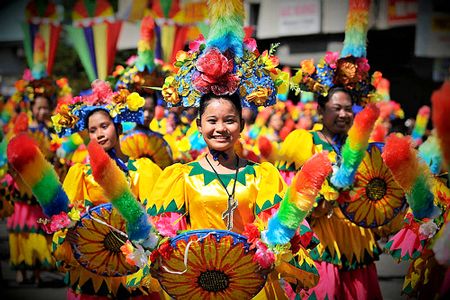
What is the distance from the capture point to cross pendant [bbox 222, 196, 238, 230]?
4281 mm

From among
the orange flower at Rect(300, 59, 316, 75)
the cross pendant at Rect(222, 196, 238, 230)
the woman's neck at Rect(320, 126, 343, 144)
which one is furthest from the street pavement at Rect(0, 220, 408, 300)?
the cross pendant at Rect(222, 196, 238, 230)

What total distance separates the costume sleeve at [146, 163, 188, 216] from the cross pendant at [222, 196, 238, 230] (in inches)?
10.0

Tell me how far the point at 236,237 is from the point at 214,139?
2.62ft

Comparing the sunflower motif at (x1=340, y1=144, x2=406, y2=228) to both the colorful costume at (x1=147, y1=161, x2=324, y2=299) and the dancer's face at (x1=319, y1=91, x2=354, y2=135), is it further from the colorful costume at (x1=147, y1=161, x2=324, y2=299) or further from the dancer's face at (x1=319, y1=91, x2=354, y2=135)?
the colorful costume at (x1=147, y1=161, x2=324, y2=299)

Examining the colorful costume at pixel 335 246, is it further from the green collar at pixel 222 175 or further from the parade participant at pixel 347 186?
the green collar at pixel 222 175

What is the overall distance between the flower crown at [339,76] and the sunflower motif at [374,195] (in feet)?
2.51

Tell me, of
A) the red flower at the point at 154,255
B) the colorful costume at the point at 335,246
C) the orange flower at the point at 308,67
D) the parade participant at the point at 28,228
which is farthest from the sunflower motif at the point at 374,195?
the parade participant at the point at 28,228

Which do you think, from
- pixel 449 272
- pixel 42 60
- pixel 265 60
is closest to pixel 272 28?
pixel 42 60

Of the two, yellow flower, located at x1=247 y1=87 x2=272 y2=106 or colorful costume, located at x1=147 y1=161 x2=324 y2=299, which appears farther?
yellow flower, located at x1=247 y1=87 x2=272 y2=106

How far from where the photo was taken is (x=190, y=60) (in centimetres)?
453

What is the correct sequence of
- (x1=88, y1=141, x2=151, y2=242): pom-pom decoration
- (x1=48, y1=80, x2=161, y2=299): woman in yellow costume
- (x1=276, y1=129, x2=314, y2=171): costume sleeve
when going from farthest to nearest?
(x1=276, y1=129, x2=314, y2=171): costume sleeve, (x1=48, y1=80, x2=161, y2=299): woman in yellow costume, (x1=88, y1=141, x2=151, y2=242): pom-pom decoration

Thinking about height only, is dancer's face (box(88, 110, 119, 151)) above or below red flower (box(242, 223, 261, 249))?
above

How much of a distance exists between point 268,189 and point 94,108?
2.20m

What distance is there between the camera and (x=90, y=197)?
558 centimetres
